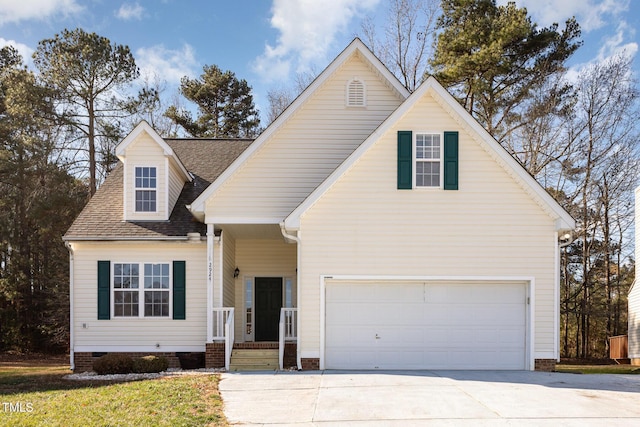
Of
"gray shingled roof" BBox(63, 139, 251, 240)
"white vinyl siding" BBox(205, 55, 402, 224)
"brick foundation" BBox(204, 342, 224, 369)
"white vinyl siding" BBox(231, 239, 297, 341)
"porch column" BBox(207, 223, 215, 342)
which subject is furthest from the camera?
"white vinyl siding" BBox(231, 239, 297, 341)

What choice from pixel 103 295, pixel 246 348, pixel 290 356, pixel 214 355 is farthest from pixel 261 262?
pixel 103 295

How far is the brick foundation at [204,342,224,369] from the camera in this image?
16.0m

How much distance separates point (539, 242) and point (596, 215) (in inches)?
716

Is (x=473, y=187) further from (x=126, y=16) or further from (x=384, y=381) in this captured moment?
(x=126, y=16)

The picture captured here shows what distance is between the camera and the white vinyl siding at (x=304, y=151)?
16281 mm

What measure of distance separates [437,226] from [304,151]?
4087 millimetres

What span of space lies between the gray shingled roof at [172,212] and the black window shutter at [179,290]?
851 millimetres

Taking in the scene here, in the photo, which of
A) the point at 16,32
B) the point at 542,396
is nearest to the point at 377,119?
the point at 542,396

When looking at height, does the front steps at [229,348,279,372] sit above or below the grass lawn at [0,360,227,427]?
below

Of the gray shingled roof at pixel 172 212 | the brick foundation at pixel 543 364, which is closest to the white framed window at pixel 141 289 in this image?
the gray shingled roof at pixel 172 212

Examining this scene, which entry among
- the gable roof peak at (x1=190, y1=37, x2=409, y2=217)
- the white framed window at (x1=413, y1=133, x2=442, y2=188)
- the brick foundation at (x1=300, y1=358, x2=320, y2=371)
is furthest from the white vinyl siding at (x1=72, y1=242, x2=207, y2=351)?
the white framed window at (x1=413, y1=133, x2=442, y2=188)

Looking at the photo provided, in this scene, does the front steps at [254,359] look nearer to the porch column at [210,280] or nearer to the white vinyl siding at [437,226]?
the porch column at [210,280]

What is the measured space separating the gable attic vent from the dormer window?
5711 millimetres

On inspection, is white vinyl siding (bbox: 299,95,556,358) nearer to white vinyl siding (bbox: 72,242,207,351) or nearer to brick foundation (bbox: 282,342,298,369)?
brick foundation (bbox: 282,342,298,369)
